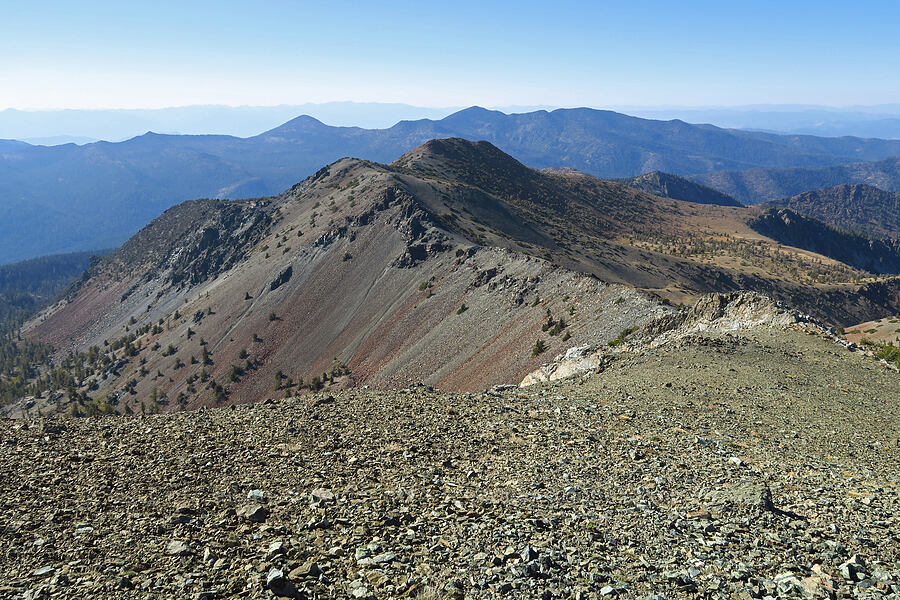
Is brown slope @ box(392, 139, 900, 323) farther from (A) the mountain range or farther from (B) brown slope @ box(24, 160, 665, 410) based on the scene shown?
(B) brown slope @ box(24, 160, 665, 410)

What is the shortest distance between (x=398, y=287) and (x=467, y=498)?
54.4 metres

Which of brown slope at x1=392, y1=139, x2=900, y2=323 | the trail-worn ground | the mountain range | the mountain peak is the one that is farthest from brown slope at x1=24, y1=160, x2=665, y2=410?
the mountain peak

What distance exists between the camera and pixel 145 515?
9.55 meters

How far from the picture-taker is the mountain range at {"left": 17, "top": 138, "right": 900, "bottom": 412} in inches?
1747

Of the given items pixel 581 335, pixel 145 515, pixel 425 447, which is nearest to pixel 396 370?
pixel 581 335

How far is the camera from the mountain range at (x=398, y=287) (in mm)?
44375

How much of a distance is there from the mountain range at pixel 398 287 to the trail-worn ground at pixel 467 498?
59.1 ft

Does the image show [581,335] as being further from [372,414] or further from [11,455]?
[11,455]

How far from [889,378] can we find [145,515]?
25.7 meters

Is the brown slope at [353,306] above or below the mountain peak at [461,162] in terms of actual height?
below

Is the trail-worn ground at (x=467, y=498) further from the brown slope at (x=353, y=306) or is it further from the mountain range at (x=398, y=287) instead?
the brown slope at (x=353, y=306)

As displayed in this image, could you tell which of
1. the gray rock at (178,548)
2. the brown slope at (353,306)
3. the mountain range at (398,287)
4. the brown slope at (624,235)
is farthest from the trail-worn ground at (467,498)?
the brown slope at (624,235)

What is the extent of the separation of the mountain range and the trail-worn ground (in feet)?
59.1

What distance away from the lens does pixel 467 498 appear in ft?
33.9
